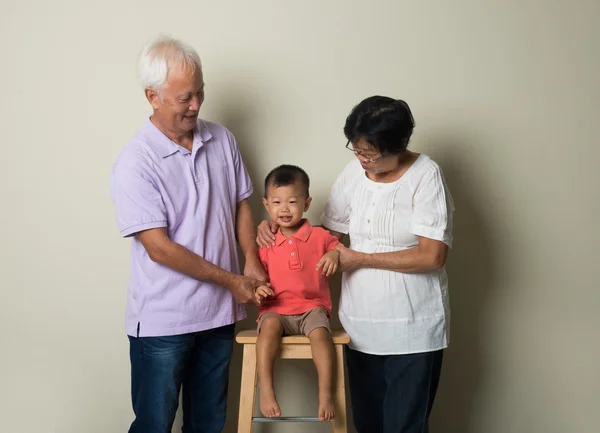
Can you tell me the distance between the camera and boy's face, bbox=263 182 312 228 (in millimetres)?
2316

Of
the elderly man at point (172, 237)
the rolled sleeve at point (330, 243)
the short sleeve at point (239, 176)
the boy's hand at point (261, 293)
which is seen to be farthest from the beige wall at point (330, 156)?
the boy's hand at point (261, 293)

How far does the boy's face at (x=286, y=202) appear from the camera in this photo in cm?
232

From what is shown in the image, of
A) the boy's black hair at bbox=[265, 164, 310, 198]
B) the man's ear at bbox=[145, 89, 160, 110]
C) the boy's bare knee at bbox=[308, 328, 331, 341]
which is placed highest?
the man's ear at bbox=[145, 89, 160, 110]

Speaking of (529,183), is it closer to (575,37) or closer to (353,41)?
(575,37)

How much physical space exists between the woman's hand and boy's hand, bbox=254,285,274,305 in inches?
9.8

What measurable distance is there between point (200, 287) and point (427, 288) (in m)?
0.75

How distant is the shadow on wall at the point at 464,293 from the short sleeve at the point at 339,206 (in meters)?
0.60

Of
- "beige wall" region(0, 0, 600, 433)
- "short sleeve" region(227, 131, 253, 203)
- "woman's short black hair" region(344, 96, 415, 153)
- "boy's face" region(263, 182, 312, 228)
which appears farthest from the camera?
"beige wall" region(0, 0, 600, 433)

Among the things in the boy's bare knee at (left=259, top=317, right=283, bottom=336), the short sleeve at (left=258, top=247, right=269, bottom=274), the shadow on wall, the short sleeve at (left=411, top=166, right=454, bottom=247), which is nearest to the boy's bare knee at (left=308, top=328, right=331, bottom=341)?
the boy's bare knee at (left=259, top=317, right=283, bottom=336)

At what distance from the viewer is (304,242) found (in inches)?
93.0

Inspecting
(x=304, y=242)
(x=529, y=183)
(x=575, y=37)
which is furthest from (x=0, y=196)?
(x=575, y=37)

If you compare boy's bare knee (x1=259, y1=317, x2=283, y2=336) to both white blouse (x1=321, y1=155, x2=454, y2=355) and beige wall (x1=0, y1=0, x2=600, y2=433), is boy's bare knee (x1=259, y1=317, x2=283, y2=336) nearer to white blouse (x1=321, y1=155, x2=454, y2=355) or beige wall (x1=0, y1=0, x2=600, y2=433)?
white blouse (x1=321, y1=155, x2=454, y2=355)

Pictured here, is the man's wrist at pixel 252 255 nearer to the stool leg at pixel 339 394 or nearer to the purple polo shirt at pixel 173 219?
the purple polo shirt at pixel 173 219

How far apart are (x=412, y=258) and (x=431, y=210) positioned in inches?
6.4
